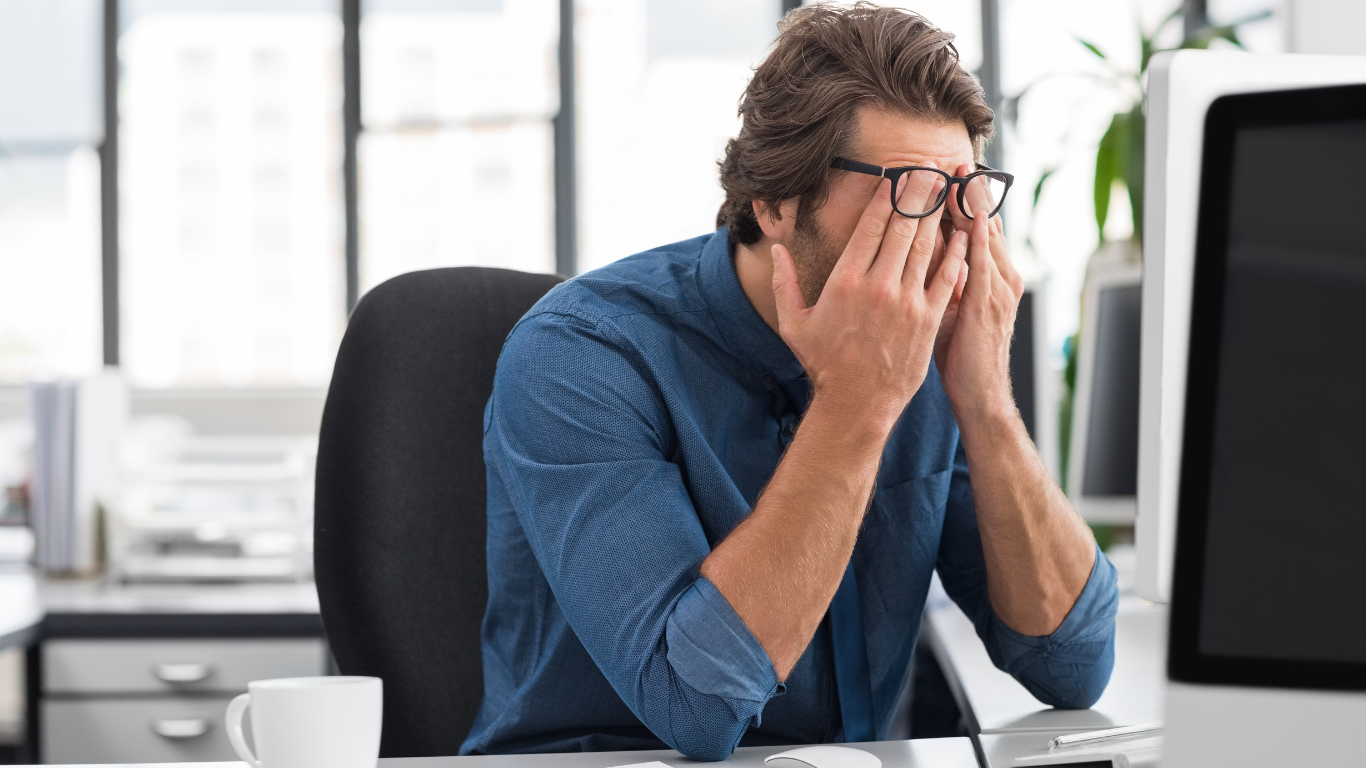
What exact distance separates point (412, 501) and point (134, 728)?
104cm

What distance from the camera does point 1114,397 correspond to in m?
1.68

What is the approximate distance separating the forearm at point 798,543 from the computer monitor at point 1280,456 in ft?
1.28

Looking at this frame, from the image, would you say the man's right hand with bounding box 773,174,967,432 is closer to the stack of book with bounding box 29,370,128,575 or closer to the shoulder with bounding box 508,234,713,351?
the shoulder with bounding box 508,234,713,351

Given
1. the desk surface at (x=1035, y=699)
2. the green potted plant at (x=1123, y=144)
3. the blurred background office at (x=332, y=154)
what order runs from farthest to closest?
the blurred background office at (x=332, y=154), the green potted plant at (x=1123, y=144), the desk surface at (x=1035, y=699)

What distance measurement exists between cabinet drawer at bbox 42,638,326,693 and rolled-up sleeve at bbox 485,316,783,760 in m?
1.02

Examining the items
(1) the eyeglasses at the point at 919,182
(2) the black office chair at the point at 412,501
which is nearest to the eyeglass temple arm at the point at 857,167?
(1) the eyeglasses at the point at 919,182

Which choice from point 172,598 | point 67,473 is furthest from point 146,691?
point 67,473

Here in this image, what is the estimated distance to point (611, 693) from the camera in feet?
3.12

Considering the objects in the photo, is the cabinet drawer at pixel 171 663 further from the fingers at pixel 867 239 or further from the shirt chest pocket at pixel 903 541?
the fingers at pixel 867 239

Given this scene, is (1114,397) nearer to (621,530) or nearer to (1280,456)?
(621,530)

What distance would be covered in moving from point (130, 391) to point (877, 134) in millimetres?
2481

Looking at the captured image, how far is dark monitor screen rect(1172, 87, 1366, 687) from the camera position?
430mm

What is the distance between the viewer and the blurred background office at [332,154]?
289cm

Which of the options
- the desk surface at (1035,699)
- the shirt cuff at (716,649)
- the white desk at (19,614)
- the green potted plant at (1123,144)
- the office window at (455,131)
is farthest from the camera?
the office window at (455,131)
